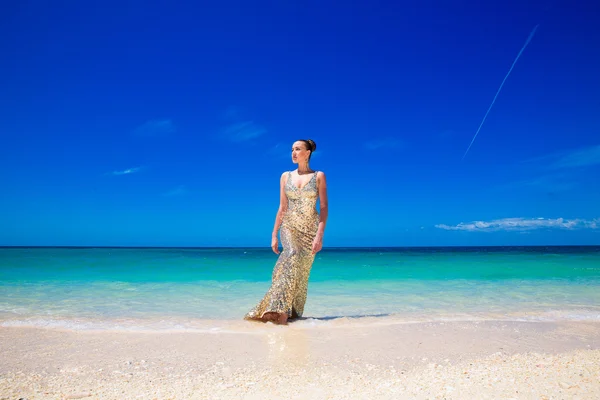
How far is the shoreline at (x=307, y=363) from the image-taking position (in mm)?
2791

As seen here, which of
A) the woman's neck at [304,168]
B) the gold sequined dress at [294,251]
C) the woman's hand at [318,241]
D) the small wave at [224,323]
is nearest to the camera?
the small wave at [224,323]

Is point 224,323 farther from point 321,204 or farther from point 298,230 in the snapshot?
point 321,204

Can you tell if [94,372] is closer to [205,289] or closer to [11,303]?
[11,303]

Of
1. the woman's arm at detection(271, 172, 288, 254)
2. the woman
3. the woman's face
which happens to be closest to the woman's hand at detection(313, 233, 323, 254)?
the woman

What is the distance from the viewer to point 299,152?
5.58 m

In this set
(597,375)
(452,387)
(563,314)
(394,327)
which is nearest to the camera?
(452,387)

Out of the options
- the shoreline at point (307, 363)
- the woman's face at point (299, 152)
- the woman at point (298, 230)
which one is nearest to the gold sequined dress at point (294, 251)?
the woman at point (298, 230)

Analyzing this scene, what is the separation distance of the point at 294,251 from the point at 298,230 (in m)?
0.29

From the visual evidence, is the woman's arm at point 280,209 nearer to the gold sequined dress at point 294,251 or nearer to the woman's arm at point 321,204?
the gold sequined dress at point 294,251

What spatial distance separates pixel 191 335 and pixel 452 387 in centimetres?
274

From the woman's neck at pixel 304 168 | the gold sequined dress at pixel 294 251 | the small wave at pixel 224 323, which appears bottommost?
the small wave at pixel 224 323

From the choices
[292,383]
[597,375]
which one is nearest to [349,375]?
[292,383]

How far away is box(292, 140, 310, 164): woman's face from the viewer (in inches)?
220

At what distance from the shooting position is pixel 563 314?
20.6ft
